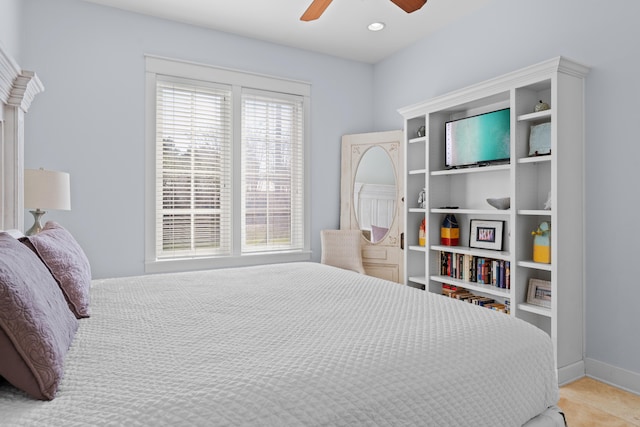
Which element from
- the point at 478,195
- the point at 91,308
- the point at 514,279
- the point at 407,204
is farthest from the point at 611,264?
the point at 91,308

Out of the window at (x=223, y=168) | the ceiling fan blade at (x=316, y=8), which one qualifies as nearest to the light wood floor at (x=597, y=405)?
the window at (x=223, y=168)

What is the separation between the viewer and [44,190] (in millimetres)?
2393

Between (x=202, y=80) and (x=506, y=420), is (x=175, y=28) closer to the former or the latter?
(x=202, y=80)

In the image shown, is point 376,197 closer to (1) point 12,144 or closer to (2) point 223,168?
(2) point 223,168

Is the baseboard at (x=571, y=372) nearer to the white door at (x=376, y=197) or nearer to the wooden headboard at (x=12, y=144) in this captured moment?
the white door at (x=376, y=197)

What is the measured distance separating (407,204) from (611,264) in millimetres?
1643

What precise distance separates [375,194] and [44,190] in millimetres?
2910

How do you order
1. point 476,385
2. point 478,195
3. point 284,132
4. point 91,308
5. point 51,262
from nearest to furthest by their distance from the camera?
1. point 476,385
2. point 51,262
3. point 91,308
4. point 478,195
5. point 284,132

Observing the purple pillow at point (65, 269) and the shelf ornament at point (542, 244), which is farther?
the shelf ornament at point (542, 244)

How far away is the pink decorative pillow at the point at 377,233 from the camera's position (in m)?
4.13

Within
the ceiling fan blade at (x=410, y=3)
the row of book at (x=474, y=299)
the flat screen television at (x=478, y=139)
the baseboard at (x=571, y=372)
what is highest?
the ceiling fan blade at (x=410, y=3)

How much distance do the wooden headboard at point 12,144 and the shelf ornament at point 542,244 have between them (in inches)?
124

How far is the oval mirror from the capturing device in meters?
4.11

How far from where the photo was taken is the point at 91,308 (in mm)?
1658
